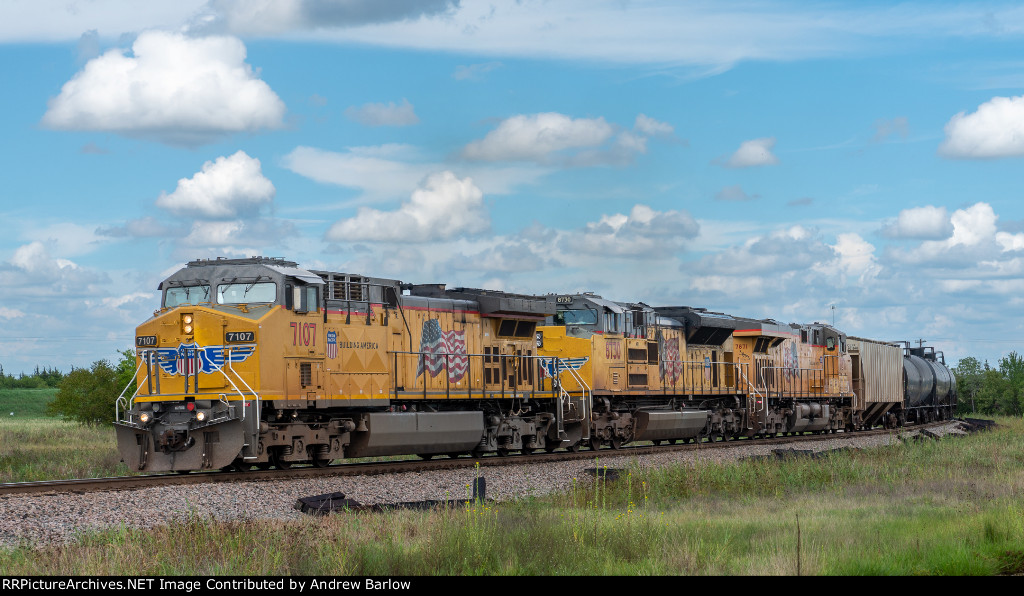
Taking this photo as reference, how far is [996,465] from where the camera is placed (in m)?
19.4

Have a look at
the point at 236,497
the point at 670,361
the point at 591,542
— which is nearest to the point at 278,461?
the point at 236,497

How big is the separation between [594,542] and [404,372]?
9543mm

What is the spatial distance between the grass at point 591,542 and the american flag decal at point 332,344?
16.5 feet

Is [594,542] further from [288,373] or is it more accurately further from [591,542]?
[288,373]

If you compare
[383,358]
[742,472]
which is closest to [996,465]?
[742,472]

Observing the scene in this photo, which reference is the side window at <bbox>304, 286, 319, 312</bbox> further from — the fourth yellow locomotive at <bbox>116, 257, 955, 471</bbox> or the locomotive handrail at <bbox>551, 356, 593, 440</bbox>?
the locomotive handrail at <bbox>551, 356, 593, 440</bbox>

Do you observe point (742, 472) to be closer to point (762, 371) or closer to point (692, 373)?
point (692, 373)

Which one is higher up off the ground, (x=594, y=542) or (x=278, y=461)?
(x=278, y=461)

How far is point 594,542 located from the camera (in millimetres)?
9484

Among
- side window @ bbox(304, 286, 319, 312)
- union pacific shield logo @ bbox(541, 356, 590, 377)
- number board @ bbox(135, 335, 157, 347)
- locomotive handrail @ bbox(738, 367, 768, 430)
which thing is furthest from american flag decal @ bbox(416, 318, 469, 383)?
locomotive handrail @ bbox(738, 367, 768, 430)

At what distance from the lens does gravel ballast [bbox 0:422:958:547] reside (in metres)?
10.8

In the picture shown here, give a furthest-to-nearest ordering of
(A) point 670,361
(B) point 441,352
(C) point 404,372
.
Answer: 1. (A) point 670,361
2. (B) point 441,352
3. (C) point 404,372

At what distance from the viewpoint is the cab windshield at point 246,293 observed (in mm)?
16109

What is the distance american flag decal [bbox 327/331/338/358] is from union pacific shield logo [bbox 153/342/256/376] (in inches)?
61.6
